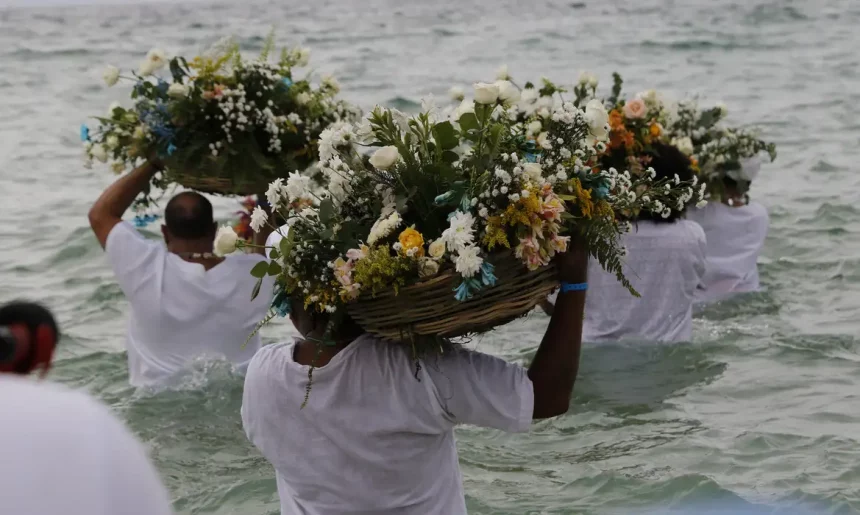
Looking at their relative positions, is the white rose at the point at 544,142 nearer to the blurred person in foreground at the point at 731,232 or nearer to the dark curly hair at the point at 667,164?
the dark curly hair at the point at 667,164

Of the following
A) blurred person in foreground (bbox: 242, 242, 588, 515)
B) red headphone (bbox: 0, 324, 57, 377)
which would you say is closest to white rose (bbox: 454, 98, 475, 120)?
blurred person in foreground (bbox: 242, 242, 588, 515)

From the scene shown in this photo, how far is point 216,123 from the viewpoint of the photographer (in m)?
5.62

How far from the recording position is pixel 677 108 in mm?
7914

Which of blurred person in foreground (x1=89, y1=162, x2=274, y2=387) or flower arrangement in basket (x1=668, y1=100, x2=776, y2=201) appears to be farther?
flower arrangement in basket (x1=668, y1=100, x2=776, y2=201)

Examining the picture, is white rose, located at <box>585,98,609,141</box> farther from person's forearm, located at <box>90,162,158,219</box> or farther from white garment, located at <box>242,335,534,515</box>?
person's forearm, located at <box>90,162,158,219</box>

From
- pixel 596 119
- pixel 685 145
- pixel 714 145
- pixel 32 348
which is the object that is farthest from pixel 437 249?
pixel 714 145

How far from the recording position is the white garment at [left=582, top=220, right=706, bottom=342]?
6.06 meters

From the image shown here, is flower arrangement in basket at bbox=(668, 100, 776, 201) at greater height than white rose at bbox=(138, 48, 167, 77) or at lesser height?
lesser

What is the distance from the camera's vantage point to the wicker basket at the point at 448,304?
319 centimetres

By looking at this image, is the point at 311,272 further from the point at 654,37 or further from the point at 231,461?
the point at 654,37

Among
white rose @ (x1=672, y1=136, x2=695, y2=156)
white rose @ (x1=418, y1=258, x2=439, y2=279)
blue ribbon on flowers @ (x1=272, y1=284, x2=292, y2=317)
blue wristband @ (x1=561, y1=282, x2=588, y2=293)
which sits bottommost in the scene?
white rose @ (x1=672, y1=136, x2=695, y2=156)

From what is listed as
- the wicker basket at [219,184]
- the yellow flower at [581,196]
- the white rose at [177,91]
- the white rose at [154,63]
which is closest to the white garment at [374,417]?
the yellow flower at [581,196]

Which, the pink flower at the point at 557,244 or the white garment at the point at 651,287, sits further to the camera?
the white garment at the point at 651,287

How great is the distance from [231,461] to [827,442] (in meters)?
2.89
